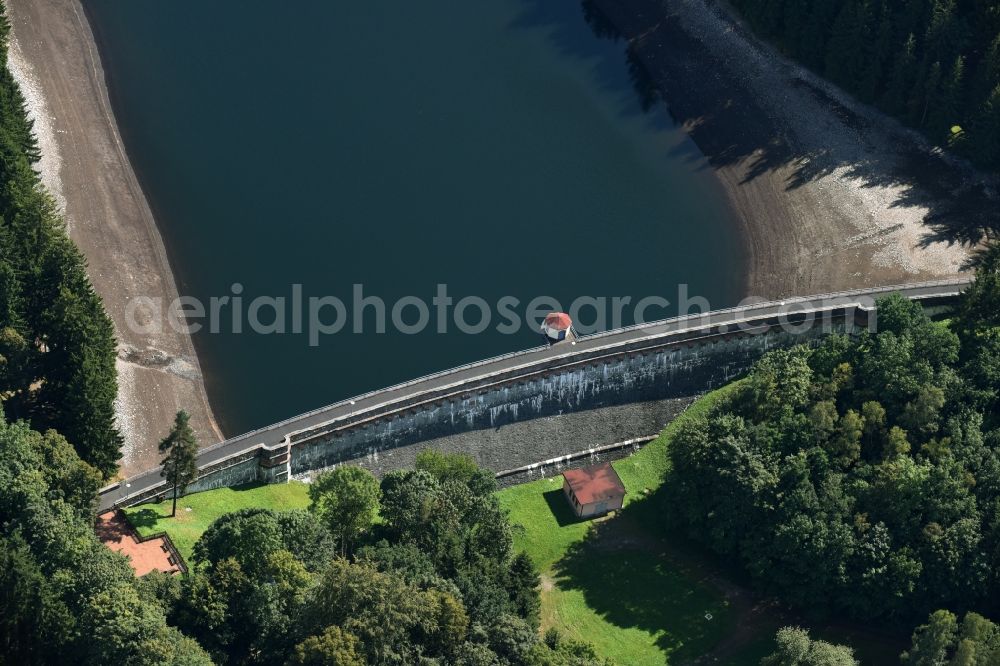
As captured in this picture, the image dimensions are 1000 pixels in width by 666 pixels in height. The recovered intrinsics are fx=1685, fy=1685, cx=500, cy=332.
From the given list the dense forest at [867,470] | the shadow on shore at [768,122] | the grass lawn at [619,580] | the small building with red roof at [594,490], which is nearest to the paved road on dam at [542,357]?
the dense forest at [867,470]

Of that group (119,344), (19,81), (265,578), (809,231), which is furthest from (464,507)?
(19,81)

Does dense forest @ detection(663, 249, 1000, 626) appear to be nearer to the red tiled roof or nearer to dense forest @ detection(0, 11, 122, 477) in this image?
the red tiled roof

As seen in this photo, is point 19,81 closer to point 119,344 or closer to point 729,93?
point 119,344

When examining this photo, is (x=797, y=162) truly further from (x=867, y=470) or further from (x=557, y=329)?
(x=867, y=470)

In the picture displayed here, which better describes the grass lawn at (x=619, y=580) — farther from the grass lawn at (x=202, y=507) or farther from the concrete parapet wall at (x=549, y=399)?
the grass lawn at (x=202, y=507)

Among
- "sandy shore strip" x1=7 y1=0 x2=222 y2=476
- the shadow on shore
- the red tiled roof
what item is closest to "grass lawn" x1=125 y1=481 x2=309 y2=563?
"sandy shore strip" x1=7 y1=0 x2=222 y2=476

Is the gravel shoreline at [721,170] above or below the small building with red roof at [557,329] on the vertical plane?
above
